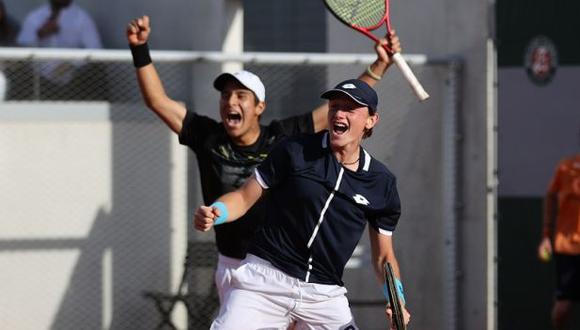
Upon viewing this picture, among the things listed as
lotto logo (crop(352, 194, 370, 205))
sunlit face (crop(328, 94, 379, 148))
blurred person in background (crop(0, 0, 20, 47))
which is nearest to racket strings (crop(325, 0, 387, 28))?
sunlit face (crop(328, 94, 379, 148))

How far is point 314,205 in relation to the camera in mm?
5953

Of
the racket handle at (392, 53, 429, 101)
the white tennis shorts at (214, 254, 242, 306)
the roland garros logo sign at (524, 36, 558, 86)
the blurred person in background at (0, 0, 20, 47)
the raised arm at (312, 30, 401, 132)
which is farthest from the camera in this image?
the blurred person in background at (0, 0, 20, 47)

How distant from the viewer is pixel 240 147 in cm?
731

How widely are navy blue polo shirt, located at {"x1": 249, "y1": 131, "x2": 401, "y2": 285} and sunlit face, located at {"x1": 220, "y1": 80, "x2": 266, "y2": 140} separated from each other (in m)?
1.17

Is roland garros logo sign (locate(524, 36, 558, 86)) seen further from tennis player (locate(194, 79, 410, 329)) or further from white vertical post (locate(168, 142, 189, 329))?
tennis player (locate(194, 79, 410, 329))

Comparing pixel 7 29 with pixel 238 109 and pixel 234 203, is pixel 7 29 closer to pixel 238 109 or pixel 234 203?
pixel 238 109

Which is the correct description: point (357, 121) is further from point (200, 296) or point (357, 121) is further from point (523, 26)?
point (523, 26)

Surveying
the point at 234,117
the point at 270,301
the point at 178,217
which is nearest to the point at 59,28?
the point at 178,217

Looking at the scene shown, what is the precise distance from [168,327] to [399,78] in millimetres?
2579

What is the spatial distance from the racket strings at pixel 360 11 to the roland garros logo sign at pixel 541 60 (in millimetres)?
2802

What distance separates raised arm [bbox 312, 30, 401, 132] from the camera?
23.4 ft

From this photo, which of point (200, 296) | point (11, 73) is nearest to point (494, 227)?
point (200, 296)

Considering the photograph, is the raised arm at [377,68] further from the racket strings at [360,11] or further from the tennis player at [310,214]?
the tennis player at [310,214]

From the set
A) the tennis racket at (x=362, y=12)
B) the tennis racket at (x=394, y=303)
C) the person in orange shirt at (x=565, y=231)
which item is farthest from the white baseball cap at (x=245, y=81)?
the person in orange shirt at (x=565, y=231)
